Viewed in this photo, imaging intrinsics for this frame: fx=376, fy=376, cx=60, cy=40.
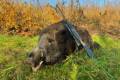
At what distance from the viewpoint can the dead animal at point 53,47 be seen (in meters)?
5.16

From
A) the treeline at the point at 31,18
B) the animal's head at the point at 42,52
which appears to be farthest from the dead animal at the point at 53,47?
the treeline at the point at 31,18

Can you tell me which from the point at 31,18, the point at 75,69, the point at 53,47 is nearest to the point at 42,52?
the point at 53,47

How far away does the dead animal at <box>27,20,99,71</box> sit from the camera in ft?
16.9

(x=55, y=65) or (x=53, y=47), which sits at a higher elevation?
(x=53, y=47)

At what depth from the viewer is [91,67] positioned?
15.8 ft

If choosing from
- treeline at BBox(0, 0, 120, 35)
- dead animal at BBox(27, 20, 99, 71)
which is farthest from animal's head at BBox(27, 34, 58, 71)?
treeline at BBox(0, 0, 120, 35)

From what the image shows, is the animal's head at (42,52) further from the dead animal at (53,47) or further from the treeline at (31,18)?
the treeline at (31,18)

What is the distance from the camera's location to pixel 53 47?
529 cm

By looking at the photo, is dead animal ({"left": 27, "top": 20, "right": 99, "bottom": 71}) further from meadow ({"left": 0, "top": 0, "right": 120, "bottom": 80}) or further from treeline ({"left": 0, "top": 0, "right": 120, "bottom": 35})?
treeline ({"left": 0, "top": 0, "right": 120, "bottom": 35})

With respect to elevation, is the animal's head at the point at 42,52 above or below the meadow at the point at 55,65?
above

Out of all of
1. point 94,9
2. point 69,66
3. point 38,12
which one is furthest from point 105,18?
point 69,66

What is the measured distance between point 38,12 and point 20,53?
4.75m

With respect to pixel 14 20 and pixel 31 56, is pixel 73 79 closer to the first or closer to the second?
pixel 31 56

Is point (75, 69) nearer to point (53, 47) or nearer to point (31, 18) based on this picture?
point (53, 47)
